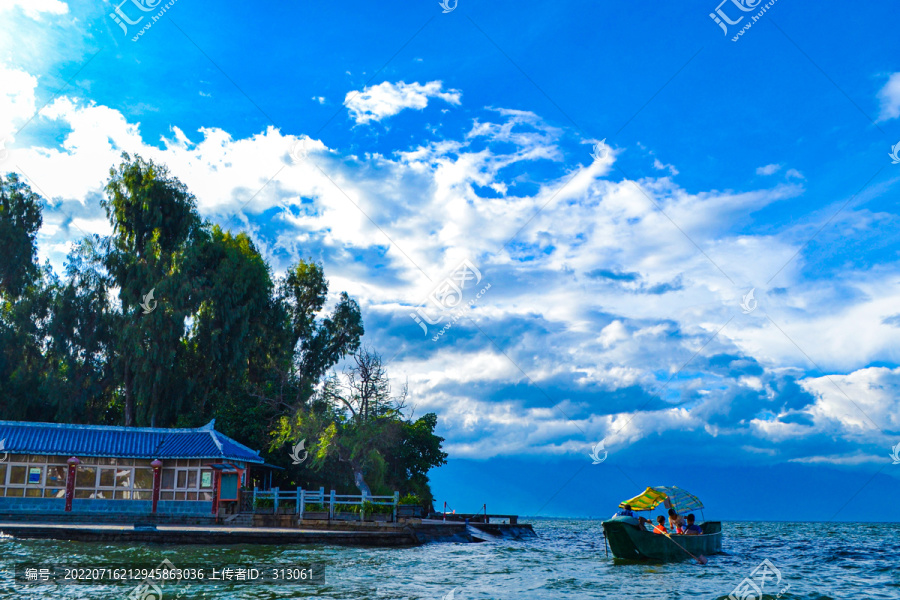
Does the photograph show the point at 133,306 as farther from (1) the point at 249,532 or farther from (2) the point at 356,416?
(1) the point at 249,532

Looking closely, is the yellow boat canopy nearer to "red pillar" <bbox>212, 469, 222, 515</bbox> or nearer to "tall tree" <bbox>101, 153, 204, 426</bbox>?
"red pillar" <bbox>212, 469, 222, 515</bbox>

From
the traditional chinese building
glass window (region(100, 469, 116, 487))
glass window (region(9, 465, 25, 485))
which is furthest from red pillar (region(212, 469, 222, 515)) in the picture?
glass window (region(9, 465, 25, 485))

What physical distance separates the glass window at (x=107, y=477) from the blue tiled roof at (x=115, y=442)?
970mm

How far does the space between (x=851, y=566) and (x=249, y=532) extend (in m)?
22.5

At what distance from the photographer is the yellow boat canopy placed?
25.1m

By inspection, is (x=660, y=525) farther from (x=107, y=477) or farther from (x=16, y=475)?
(x=16, y=475)

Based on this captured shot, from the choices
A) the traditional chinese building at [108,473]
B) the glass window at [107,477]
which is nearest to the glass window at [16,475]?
the traditional chinese building at [108,473]

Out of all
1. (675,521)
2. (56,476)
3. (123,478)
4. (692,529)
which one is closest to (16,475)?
(56,476)

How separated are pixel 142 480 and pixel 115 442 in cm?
208

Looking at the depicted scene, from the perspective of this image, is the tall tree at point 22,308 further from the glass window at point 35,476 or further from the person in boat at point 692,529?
the person in boat at point 692,529

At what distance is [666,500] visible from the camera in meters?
26.0

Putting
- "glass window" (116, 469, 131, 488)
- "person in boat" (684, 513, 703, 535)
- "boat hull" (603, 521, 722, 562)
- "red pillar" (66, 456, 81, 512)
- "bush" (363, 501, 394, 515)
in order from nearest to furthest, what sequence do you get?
"boat hull" (603, 521, 722, 562) → "person in boat" (684, 513, 703, 535) → "bush" (363, 501, 394, 515) → "red pillar" (66, 456, 81, 512) → "glass window" (116, 469, 131, 488)

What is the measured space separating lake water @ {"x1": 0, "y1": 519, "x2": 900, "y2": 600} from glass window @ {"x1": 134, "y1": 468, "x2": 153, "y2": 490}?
6.89m

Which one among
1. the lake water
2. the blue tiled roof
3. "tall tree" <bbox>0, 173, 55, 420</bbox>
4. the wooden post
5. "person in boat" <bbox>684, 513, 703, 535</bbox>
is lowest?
the lake water
